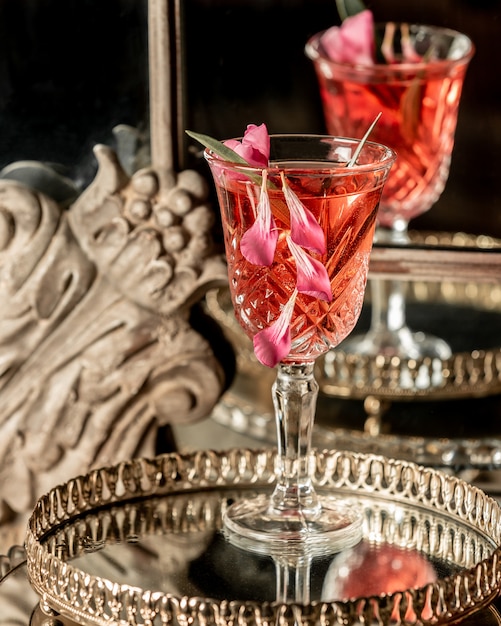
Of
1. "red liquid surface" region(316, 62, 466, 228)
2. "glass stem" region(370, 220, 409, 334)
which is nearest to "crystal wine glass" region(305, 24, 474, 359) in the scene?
"red liquid surface" region(316, 62, 466, 228)

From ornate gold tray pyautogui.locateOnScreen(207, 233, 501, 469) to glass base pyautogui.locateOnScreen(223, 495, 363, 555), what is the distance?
240mm

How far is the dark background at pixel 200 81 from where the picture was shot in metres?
1.04

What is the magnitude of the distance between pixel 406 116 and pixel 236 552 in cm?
40

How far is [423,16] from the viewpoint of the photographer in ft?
3.34

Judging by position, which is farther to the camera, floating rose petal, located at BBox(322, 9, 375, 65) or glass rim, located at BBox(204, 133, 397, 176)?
floating rose petal, located at BBox(322, 9, 375, 65)

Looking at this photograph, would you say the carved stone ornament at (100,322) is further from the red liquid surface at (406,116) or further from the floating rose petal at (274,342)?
the floating rose petal at (274,342)

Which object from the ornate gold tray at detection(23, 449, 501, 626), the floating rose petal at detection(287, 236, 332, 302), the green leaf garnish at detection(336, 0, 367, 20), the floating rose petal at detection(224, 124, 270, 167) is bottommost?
the ornate gold tray at detection(23, 449, 501, 626)

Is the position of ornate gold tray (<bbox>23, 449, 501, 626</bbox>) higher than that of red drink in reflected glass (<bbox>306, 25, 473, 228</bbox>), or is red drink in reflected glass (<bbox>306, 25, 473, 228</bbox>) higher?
red drink in reflected glass (<bbox>306, 25, 473, 228</bbox>)

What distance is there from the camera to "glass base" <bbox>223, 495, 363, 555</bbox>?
86 cm

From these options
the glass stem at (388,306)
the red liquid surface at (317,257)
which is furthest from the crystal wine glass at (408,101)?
the red liquid surface at (317,257)

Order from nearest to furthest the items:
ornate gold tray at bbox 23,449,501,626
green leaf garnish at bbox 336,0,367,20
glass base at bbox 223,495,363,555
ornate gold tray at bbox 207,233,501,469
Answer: ornate gold tray at bbox 23,449,501,626, glass base at bbox 223,495,363,555, green leaf garnish at bbox 336,0,367,20, ornate gold tray at bbox 207,233,501,469

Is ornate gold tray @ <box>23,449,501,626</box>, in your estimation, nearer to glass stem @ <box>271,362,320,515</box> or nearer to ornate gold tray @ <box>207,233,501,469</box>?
glass stem @ <box>271,362,320,515</box>

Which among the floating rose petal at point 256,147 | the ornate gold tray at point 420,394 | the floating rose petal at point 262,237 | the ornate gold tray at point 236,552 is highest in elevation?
the floating rose petal at point 256,147

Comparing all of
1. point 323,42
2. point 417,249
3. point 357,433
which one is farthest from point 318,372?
point 323,42
